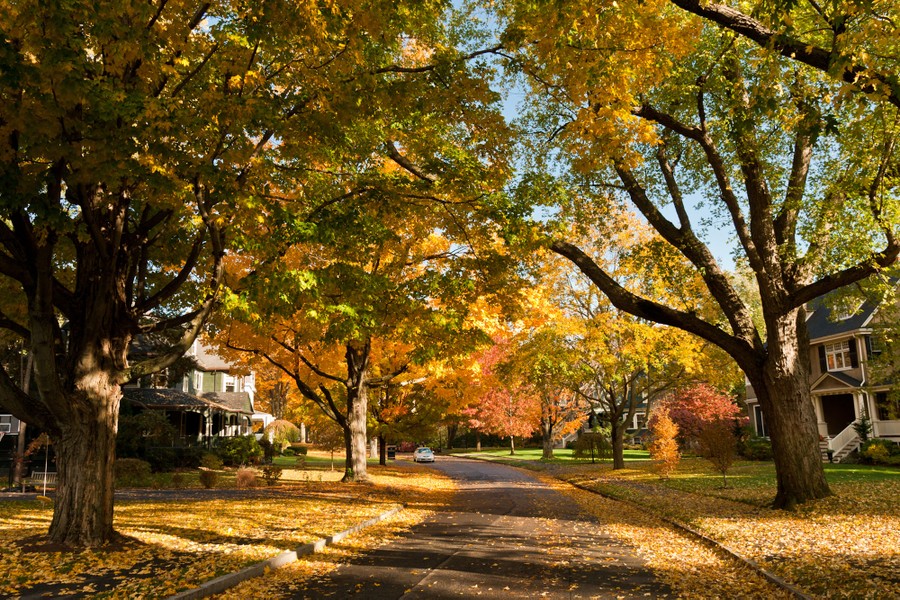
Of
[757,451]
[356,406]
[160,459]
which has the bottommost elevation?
[757,451]

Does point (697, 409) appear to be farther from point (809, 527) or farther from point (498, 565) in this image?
point (498, 565)

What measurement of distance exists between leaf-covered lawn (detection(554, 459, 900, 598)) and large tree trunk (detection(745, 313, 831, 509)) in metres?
0.47

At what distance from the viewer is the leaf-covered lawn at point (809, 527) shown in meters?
7.41

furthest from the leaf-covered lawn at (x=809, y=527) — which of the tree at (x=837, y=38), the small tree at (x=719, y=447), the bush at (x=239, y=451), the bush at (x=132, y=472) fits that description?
the bush at (x=239, y=451)

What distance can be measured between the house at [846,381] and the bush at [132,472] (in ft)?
96.6

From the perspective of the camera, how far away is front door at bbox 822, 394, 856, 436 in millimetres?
40781

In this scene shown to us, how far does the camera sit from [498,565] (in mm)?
8719

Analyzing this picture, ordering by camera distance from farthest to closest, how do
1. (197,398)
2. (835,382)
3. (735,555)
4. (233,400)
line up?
(233,400)
(835,382)
(197,398)
(735,555)

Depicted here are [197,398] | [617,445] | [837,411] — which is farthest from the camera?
[837,411]

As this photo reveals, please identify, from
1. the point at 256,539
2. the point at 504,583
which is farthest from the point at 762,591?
the point at 256,539

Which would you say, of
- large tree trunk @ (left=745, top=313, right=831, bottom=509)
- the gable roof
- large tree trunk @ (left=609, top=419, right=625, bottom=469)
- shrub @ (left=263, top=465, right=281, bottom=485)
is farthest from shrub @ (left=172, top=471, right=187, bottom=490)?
the gable roof

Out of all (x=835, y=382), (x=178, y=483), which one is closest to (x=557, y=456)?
(x=835, y=382)

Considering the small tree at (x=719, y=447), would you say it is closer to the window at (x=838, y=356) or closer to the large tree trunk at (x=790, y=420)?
the large tree trunk at (x=790, y=420)

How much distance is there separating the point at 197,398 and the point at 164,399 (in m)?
2.55
